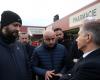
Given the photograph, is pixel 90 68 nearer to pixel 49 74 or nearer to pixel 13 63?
pixel 13 63

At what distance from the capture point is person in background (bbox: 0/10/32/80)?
12.8 ft

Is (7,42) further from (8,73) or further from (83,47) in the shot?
(83,47)

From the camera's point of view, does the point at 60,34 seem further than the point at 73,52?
Yes

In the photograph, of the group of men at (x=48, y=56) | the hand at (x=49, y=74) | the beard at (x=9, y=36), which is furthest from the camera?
the hand at (x=49, y=74)

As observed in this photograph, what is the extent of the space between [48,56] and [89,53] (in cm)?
185

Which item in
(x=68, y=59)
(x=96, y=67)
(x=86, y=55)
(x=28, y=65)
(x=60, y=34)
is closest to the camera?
(x=96, y=67)

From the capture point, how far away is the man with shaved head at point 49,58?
4602 millimetres

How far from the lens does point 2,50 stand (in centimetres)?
396

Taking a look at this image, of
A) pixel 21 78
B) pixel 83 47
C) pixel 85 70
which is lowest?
pixel 21 78

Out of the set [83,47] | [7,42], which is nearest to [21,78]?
[7,42]

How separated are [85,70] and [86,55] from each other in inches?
9.2

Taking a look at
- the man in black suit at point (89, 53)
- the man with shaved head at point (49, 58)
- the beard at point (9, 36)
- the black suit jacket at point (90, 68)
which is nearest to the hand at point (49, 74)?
the man with shaved head at point (49, 58)

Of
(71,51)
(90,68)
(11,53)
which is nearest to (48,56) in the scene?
(71,51)

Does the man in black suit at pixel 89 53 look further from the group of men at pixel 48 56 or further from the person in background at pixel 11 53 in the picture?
the person in background at pixel 11 53
